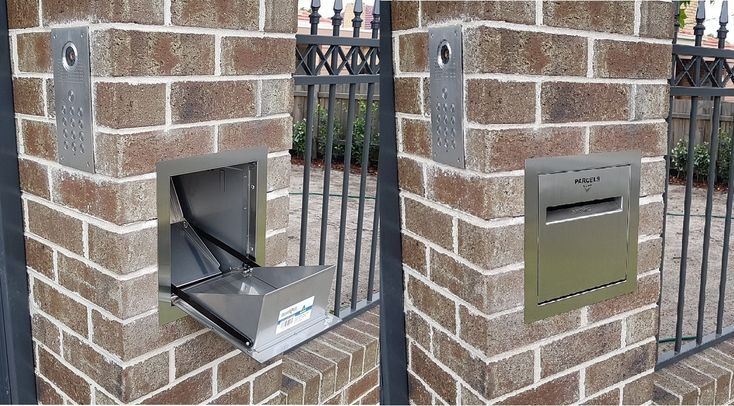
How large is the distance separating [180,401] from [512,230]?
992 millimetres

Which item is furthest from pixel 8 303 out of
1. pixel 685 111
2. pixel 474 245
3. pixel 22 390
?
pixel 685 111

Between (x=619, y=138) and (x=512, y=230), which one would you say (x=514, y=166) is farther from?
(x=619, y=138)

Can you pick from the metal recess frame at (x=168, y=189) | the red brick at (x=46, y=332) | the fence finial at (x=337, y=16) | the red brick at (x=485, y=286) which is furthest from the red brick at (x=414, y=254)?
the red brick at (x=46, y=332)

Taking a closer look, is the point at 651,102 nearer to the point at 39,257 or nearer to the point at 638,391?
the point at 638,391

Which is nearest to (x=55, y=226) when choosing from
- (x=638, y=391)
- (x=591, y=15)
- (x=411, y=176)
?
(x=411, y=176)

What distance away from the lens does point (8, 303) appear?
72.5 inches

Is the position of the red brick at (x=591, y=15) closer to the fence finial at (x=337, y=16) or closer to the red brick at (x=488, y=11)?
the red brick at (x=488, y=11)

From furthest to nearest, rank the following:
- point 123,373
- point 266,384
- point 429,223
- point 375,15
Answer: point 375,15 → point 266,384 → point 429,223 → point 123,373

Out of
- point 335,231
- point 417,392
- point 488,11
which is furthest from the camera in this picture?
point 335,231

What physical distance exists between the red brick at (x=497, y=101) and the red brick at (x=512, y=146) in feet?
0.09

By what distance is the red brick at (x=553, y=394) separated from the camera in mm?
1596

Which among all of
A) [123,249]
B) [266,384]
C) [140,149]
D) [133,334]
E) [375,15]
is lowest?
[266,384]

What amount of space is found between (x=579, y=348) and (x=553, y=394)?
5.5 inches

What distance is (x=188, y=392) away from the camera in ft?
5.69
